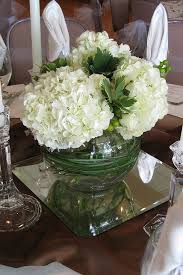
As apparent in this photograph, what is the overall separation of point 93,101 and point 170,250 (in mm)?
346

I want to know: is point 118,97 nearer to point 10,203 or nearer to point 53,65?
point 53,65

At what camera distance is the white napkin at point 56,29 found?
123cm

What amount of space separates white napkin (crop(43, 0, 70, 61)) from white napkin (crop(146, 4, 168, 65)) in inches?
10.2

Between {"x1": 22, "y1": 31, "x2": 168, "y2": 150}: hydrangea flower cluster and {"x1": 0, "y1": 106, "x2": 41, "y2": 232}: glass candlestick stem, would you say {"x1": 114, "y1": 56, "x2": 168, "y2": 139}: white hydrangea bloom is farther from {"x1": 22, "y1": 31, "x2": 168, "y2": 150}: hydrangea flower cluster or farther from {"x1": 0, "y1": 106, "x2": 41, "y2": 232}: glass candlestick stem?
{"x1": 0, "y1": 106, "x2": 41, "y2": 232}: glass candlestick stem

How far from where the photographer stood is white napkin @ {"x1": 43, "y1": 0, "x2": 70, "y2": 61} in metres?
1.23

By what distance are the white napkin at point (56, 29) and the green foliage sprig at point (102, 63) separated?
1.31ft

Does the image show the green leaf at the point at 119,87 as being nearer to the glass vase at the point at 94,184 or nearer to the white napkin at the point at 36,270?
the glass vase at the point at 94,184

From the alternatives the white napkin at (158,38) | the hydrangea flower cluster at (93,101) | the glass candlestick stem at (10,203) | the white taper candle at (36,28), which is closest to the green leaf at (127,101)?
the hydrangea flower cluster at (93,101)

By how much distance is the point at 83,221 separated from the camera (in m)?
0.89

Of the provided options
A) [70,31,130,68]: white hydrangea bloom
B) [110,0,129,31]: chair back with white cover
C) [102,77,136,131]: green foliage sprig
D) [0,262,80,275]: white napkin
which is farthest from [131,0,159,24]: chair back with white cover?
[0,262,80,275]: white napkin

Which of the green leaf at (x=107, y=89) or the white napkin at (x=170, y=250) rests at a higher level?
the green leaf at (x=107, y=89)

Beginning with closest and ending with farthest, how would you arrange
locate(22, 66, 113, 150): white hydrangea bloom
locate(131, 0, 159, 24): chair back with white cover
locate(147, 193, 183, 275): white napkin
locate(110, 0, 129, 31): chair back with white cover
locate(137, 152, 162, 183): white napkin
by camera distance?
locate(147, 193, 183, 275): white napkin → locate(22, 66, 113, 150): white hydrangea bloom → locate(137, 152, 162, 183): white napkin → locate(131, 0, 159, 24): chair back with white cover → locate(110, 0, 129, 31): chair back with white cover

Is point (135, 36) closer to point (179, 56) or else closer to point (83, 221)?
point (179, 56)

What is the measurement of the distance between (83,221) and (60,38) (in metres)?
0.61
